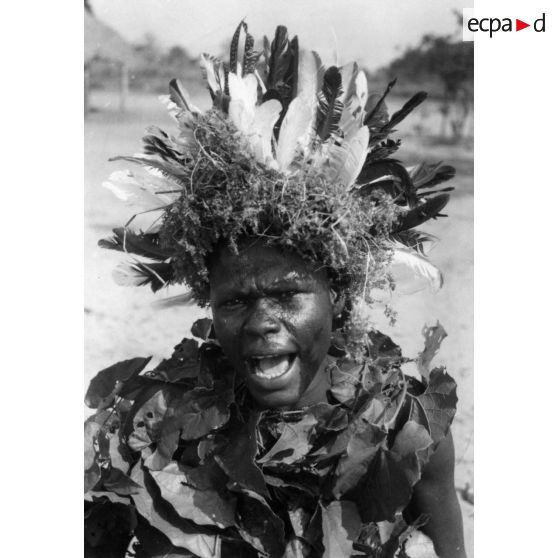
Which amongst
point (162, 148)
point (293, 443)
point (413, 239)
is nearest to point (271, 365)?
point (293, 443)

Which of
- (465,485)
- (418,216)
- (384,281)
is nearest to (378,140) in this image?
(418,216)

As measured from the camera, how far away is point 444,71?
2.94 meters

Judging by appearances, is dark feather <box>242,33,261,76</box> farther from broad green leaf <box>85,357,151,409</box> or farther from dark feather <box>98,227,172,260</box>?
broad green leaf <box>85,357,151,409</box>

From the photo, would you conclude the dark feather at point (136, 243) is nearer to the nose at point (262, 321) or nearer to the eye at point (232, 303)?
the eye at point (232, 303)

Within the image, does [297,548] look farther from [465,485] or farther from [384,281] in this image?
[465,485]

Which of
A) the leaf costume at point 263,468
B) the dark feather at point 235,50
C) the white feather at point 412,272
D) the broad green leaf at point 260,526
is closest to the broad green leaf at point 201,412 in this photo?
the leaf costume at point 263,468

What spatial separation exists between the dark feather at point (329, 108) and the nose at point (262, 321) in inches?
19.5

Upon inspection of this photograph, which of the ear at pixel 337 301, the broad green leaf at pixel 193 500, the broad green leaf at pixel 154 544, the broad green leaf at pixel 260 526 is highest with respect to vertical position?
the ear at pixel 337 301

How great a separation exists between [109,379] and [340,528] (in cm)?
85

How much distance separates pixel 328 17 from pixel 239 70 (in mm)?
429

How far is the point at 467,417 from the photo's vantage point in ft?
9.47

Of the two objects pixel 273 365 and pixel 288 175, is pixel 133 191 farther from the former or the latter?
pixel 273 365

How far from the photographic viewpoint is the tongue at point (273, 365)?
2.17 m
